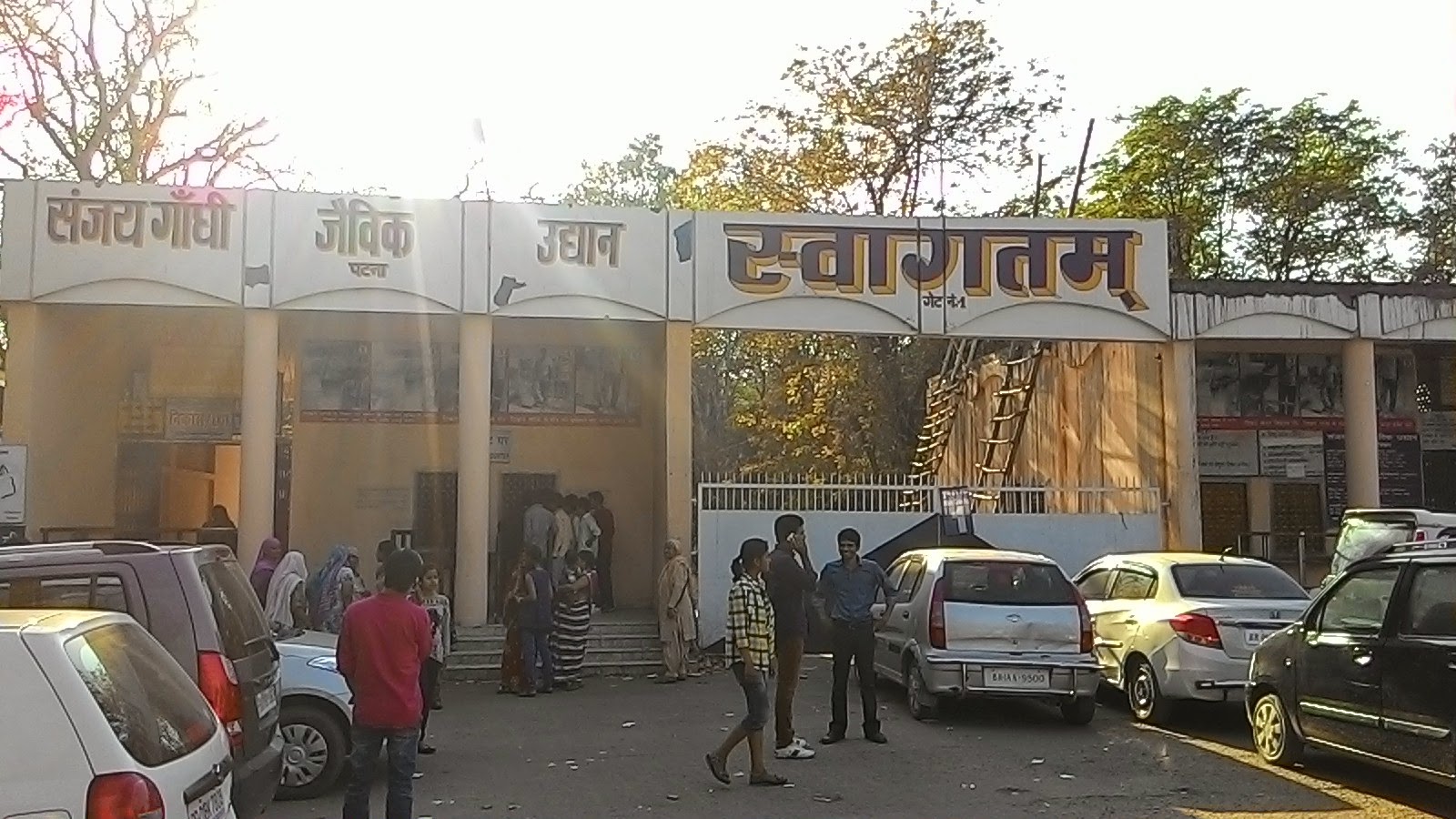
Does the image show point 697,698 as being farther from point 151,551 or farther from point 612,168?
point 612,168

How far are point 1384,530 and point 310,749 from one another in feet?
36.1

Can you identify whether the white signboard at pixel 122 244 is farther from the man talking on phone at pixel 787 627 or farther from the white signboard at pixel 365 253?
the man talking on phone at pixel 787 627

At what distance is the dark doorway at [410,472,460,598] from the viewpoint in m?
19.3

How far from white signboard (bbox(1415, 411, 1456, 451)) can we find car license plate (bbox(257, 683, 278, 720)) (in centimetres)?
1943

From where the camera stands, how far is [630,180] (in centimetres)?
4412

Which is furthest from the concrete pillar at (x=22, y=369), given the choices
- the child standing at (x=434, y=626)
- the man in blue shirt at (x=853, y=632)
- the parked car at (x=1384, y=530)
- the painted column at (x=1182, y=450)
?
the parked car at (x=1384, y=530)

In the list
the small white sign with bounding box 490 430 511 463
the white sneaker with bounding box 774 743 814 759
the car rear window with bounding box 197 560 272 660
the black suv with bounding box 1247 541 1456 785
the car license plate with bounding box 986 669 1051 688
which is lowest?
the white sneaker with bounding box 774 743 814 759

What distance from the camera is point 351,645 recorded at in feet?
22.0

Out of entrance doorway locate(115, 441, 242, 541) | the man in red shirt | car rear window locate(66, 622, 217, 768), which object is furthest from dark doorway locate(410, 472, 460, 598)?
car rear window locate(66, 622, 217, 768)

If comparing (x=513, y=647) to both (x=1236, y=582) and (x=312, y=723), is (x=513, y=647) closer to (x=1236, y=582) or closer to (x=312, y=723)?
(x=312, y=723)

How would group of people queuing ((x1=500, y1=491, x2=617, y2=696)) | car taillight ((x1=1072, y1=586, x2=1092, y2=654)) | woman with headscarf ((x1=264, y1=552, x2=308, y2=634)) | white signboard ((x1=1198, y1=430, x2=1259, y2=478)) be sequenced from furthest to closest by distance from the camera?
white signboard ((x1=1198, y1=430, x2=1259, y2=478)) → group of people queuing ((x1=500, y1=491, x2=617, y2=696)) → woman with headscarf ((x1=264, y1=552, x2=308, y2=634)) → car taillight ((x1=1072, y1=586, x2=1092, y2=654))

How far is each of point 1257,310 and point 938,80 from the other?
12252 mm

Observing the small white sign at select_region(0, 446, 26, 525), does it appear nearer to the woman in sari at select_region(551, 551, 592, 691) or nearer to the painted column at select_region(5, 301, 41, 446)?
the painted column at select_region(5, 301, 41, 446)

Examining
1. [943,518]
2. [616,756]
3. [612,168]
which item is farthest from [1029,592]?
[612,168]
